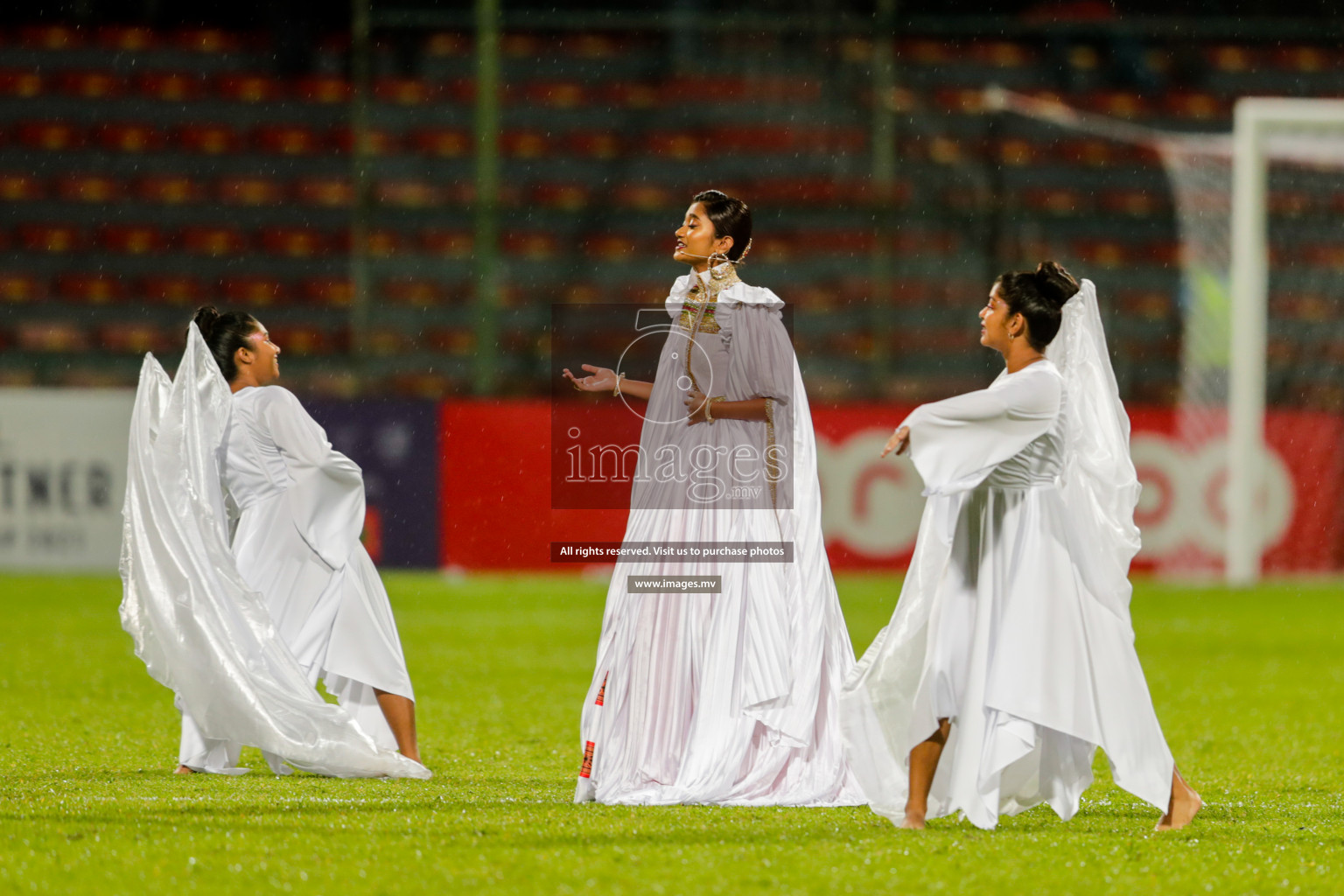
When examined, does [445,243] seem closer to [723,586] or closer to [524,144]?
[524,144]

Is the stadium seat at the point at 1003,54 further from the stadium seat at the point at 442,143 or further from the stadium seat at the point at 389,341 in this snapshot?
the stadium seat at the point at 389,341

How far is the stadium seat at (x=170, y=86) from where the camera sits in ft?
67.7

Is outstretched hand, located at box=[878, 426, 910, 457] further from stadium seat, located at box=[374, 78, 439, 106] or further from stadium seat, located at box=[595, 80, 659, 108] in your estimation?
stadium seat, located at box=[374, 78, 439, 106]

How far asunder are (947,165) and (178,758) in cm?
1524

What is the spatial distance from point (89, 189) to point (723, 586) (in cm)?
1654

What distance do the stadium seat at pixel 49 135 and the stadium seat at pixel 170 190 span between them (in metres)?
1.10

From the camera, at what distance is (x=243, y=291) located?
19266 millimetres

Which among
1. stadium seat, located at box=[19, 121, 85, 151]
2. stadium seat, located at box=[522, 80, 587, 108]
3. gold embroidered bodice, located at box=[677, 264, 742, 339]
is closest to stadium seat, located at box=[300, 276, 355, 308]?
stadium seat, located at box=[522, 80, 587, 108]

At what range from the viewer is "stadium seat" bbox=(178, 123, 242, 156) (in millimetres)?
20234

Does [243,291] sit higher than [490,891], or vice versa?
[243,291]

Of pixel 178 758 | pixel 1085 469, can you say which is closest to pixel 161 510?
pixel 178 758

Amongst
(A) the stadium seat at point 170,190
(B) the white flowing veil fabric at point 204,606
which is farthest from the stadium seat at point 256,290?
(B) the white flowing veil fabric at point 204,606

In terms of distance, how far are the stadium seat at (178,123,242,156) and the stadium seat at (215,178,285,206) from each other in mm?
449

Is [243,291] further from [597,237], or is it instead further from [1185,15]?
[1185,15]
